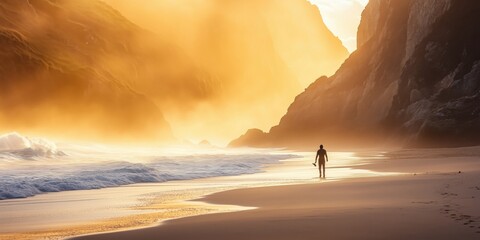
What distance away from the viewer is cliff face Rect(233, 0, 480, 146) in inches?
2603

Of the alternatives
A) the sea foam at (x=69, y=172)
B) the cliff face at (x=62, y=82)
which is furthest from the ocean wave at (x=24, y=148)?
the cliff face at (x=62, y=82)

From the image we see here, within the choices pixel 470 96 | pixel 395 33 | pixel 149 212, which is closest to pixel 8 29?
pixel 395 33

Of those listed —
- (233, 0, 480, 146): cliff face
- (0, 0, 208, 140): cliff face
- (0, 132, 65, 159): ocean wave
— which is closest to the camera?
(0, 132, 65, 159): ocean wave

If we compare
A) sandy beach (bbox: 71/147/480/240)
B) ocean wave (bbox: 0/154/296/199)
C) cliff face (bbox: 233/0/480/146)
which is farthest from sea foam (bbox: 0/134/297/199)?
cliff face (bbox: 233/0/480/146)

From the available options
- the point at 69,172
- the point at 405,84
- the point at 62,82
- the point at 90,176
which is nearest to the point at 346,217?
the point at 90,176

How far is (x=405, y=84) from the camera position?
83.9 meters

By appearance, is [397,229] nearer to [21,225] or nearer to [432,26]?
[21,225]

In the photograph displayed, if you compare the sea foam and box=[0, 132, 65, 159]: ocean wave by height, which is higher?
box=[0, 132, 65, 159]: ocean wave

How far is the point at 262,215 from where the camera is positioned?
13719 mm

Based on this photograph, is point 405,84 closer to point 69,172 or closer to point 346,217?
point 69,172

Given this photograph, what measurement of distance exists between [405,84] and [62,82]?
80.1 metres

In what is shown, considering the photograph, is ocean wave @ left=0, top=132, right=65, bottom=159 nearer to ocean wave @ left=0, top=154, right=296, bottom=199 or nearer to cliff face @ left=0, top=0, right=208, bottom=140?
ocean wave @ left=0, top=154, right=296, bottom=199

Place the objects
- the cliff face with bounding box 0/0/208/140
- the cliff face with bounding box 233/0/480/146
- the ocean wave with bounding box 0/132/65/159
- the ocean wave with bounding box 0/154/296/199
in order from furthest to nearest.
A: the cliff face with bounding box 0/0/208/140 < the cliff face with bounding box 233/0/480/146 < the ocean wave with bounding box 0/132/65/159 < the ocean wave with bounding box 0/154/296/199

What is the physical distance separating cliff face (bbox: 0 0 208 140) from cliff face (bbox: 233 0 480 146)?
40.6 meters
